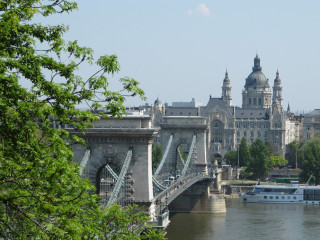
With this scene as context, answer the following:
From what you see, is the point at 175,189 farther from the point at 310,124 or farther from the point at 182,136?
the point at 310,124

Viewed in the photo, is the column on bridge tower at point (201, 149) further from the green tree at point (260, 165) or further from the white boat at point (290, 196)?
the green tree at point (260, 165)

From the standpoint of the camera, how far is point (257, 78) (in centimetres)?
19212

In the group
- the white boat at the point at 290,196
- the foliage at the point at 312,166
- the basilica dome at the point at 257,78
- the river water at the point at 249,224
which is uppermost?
the basilica dome at the point at 257,78

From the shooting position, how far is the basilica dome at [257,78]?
627ft

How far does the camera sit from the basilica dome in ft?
627

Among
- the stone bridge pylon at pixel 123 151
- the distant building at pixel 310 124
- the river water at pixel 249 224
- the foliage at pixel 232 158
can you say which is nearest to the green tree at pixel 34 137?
the stone bridge pylon at pixel 123 151

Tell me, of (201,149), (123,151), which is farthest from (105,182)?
(201,149)

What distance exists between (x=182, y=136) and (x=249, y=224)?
13.1 meters

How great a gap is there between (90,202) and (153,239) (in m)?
3.93

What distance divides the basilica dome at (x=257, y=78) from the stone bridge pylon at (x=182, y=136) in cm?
10787

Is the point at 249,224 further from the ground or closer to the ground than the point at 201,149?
closer to the ground

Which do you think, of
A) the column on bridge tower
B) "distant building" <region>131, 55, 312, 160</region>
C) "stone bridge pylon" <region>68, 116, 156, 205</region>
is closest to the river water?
the column on bridge tower

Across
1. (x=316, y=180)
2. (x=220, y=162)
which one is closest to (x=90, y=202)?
(x=316, y=180)

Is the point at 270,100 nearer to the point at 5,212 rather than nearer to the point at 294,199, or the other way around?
the point at 294,199
